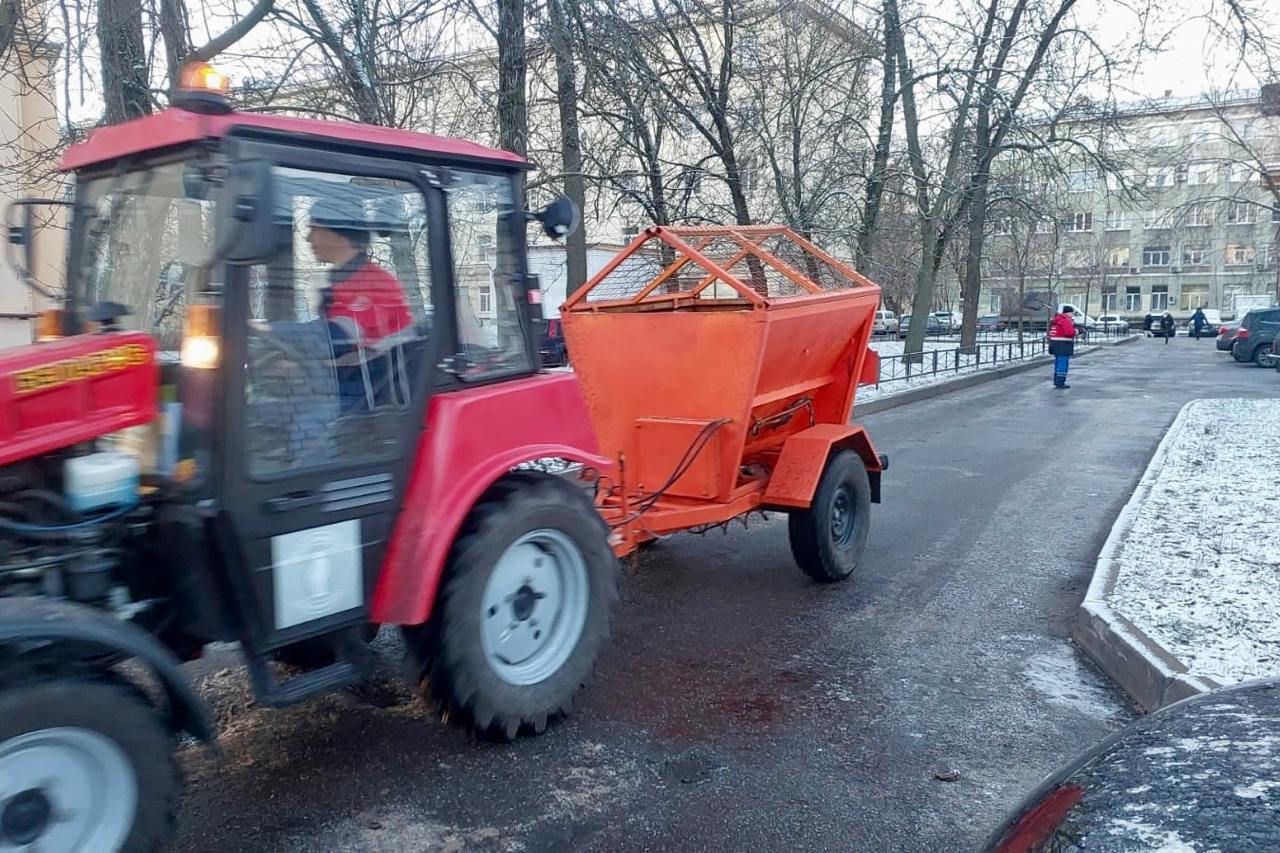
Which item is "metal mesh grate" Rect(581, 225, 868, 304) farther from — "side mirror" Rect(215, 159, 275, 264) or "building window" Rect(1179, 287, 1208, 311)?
"building window" Rect(1179, 287, 1208, 311)

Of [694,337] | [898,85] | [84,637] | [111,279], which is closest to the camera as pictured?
[84,637]

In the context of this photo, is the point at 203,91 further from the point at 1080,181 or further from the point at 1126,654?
the point at 1080,181

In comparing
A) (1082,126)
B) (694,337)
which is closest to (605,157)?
(694,337)

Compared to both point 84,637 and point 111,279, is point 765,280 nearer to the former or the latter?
point 111,279

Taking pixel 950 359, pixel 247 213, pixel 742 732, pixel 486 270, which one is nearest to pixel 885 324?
pixel 950 359

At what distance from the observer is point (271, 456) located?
11.2 feet

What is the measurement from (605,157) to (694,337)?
7379mm

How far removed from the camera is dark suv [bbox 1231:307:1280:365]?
2855 centimetres

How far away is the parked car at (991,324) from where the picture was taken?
52.9m

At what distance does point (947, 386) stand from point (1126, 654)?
1636cm

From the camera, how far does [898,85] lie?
58.2ft

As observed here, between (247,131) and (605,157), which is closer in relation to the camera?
(247,131)

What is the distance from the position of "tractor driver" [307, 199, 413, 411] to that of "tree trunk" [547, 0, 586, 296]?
22.5ft

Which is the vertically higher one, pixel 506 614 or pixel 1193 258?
pixel 1193 258
